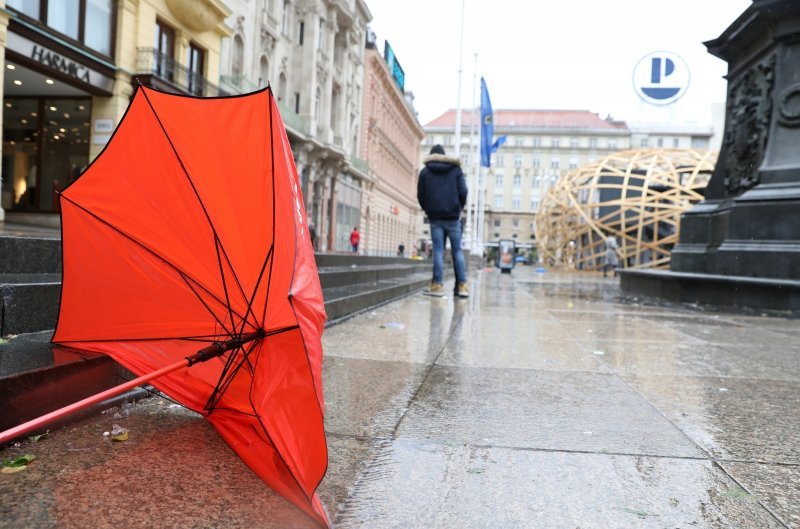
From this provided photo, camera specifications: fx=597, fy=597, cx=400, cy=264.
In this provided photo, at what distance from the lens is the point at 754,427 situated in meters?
2.68

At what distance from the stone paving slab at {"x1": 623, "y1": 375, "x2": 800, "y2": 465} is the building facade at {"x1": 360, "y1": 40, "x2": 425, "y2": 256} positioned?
1396 inches

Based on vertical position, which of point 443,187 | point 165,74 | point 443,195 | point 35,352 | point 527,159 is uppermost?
point 527,159

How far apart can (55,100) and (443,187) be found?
14.5m

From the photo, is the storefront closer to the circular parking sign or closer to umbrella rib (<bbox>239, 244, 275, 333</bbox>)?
umbrella rib (<bbox>239, 244, 275, 333</bbox>)

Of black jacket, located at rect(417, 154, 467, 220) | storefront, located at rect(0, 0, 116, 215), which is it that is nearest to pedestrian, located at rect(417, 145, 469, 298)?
black jacket, located at rect(417, 154, 467, 220)

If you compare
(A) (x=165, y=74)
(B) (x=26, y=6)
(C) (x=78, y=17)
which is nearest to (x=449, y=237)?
(B) (x=26, y=6)

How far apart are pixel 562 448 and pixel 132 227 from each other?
74.8 inches

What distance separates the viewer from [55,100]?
1764cm

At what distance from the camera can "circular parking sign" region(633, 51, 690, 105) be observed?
2406 centimetres

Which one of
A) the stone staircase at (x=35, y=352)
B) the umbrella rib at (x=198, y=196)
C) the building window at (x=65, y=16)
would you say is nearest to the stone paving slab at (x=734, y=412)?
the umbrella rib at (x=198, y=196)

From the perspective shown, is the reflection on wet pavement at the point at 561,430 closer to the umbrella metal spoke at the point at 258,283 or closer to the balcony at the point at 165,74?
the umbrella metal spoke at the point at 258,283

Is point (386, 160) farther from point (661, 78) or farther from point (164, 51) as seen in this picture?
point (164, 51)

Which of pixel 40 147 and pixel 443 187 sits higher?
pixel 40 147

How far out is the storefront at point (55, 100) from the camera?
1509 cm
